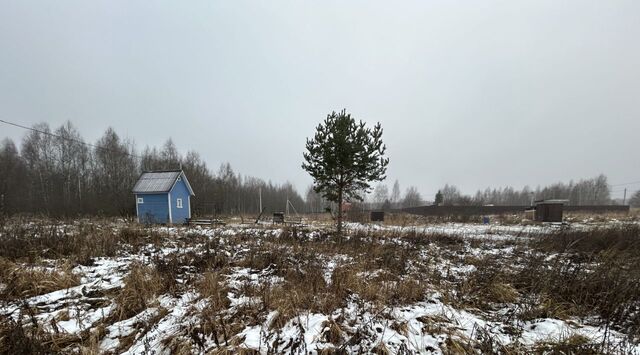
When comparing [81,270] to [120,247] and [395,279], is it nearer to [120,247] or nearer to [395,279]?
[120,247]

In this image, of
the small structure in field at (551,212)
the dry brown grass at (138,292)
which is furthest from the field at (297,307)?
the small structure in field at (551,212)

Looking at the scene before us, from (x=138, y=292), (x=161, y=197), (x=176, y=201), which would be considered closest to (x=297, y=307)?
(x=138, y=292)

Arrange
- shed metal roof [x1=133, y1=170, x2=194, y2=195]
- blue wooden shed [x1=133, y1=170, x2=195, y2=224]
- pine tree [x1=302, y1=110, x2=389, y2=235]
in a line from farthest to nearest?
shed metal roof [x1=133, y1=170, x2=194, y2=195] → blue wooden shed [x1=133, y1=170, x2=195, y2=224] → pine tree [x1=302, y1=110, x2=389, y2=235]

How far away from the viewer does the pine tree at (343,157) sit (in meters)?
10.7

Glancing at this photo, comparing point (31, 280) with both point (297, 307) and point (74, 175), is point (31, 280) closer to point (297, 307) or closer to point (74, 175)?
point (297, 307)

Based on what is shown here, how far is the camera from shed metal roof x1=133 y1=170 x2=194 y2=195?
20.2 m

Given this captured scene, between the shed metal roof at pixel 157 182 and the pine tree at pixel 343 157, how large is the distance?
14350mm

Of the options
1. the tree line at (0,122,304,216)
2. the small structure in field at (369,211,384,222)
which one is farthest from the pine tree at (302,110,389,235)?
the tree line at (0,122,304,216)

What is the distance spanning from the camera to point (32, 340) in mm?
2707

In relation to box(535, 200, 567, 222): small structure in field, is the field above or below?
above

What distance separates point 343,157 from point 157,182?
17.4 m

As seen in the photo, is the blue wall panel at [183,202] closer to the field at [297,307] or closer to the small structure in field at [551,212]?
the field at [297,307]

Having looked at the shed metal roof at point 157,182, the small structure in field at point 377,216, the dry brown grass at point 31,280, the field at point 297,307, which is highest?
the shed metal roof at point 157,182

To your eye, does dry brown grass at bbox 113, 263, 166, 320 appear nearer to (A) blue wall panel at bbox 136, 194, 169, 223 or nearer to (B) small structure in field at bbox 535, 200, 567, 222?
(A) blue wall panel at bbox 136, 194, 169, 223
